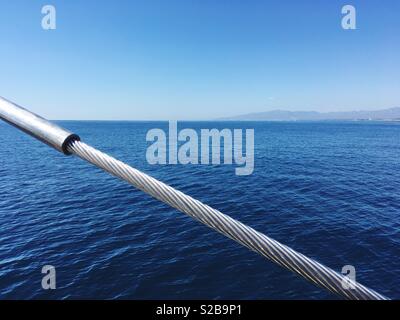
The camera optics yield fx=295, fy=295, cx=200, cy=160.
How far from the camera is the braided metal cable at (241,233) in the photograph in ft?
6.80

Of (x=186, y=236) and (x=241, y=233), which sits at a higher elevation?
(x=241, y=233)

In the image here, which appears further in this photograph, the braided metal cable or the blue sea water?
the blue sea water

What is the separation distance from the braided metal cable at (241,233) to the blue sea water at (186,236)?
18.2 meters

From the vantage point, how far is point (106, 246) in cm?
2503

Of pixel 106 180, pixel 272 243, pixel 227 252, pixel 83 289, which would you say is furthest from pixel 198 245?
pixel 106 180

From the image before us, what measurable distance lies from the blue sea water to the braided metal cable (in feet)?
59.9

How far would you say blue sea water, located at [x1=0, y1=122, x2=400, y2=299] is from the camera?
19.8m

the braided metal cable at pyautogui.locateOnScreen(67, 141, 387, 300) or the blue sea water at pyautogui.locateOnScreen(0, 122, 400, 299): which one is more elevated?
the braided metal cable at pyautogui.locateOnScreen(67, 141, 387, 300)

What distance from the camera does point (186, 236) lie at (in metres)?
27.2

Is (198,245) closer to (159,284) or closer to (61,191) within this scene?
(159,284)

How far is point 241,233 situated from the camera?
88.0 inches

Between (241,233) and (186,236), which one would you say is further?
(186,236)

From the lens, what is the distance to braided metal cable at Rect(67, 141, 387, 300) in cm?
207

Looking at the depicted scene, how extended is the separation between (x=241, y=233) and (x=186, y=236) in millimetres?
25860
